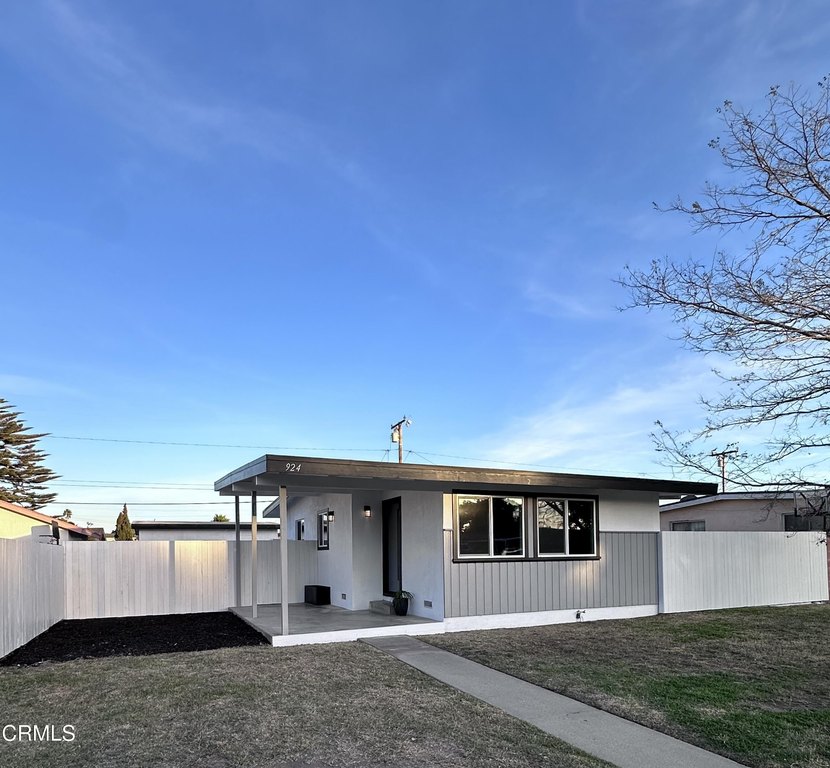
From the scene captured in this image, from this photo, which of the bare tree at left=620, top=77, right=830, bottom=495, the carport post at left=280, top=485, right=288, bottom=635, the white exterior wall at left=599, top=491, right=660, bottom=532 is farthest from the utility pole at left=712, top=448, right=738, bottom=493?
the carport post at left=280, top=485, right=288, bottom=635

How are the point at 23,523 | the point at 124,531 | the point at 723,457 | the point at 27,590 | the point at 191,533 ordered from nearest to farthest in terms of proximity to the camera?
the point at 723,457 < the point at 27,590 < the point at 23,523 < the point at 191,533 < the point at 124,531

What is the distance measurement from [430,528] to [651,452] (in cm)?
450

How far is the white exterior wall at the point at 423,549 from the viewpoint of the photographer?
36.6 ft

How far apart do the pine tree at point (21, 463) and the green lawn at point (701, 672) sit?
37.2 meters

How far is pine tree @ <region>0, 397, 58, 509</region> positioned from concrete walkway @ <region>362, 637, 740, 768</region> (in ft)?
126

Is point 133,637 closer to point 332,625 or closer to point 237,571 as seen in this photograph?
point 332,625

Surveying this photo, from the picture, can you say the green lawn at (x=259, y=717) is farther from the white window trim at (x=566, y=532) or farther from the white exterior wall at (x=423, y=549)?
the white window trim at (x=566, y=532)

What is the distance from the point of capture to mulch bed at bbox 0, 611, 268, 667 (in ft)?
30.0

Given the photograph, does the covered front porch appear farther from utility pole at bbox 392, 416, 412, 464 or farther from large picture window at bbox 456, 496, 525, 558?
utility pole at bbox 392, 416, 412, 464

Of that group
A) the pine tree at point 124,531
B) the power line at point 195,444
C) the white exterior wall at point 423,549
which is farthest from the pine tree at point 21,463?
the white exterior wall at point 423,549

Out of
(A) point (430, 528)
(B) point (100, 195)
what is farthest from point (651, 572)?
(B) point (100, 195)

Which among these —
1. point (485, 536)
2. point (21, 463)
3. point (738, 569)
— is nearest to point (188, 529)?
point (485, 536)

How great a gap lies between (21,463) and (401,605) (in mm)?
36379

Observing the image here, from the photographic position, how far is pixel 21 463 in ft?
132
